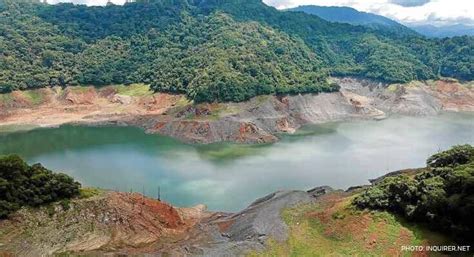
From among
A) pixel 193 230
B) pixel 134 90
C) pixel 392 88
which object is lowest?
pixel 193 230

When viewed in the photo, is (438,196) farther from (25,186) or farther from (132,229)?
(25,186)

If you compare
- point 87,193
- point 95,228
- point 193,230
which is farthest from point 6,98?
point 193,230

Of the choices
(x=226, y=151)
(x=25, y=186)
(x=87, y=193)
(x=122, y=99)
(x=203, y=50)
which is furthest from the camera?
(x=203, y=50)

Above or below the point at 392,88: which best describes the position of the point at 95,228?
below

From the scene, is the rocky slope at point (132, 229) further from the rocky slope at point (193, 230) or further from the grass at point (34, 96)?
the grass at point (34, 96)

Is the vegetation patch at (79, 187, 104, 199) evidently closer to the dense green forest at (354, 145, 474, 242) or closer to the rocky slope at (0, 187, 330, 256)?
the rocky slope at (0, 187, 330, 256)

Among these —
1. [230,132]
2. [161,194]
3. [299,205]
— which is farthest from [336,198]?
[230,132]

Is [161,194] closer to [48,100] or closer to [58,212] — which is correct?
[58,212]

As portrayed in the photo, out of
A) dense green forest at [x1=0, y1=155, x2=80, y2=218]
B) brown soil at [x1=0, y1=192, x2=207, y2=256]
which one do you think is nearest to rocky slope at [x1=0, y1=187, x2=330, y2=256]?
brown soil at [x1=0, y1=192, x2=207, y2=256]
